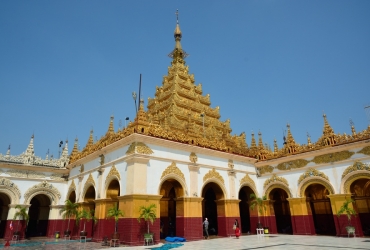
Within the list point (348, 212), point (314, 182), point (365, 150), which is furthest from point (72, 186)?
point (365, 150)

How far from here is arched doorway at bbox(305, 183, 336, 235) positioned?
19.9 m

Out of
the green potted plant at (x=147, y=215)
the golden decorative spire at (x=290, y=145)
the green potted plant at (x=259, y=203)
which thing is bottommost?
the green potted plant at (x=147, y=215)

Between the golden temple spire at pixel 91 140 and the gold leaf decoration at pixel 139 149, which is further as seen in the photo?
the golden temple spire at pixel 91 140

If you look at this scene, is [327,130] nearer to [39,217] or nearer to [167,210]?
[167,210]

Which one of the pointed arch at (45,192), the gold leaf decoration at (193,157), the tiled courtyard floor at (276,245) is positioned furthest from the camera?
the pointed arch at (45,192)

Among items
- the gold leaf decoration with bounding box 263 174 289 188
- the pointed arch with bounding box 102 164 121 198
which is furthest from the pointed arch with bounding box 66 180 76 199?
the gold leaf decoration with bounding box 263 174 289 188

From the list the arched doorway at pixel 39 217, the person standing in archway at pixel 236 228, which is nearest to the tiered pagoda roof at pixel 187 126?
the person standing in archway at pixel 236 228

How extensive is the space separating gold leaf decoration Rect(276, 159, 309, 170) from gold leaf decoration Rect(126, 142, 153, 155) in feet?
31.6

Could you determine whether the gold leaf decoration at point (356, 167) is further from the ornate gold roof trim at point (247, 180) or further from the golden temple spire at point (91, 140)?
the golden temple spire at point (91, 140)

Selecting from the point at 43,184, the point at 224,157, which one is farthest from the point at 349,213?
the point at 43,184

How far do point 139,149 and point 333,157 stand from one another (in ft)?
37.4

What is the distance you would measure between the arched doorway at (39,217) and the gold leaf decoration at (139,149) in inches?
533

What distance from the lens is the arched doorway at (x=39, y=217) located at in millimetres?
22859

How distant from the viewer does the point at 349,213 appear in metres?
14.8
